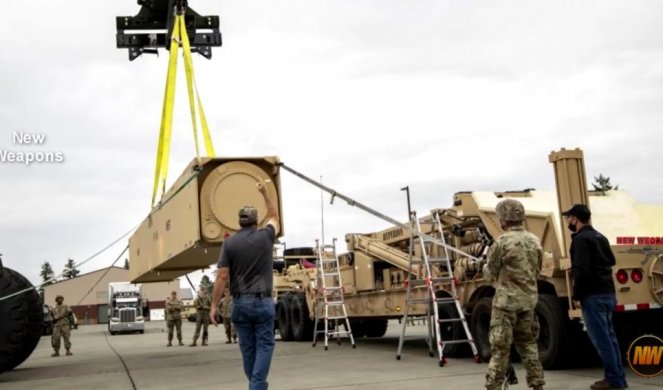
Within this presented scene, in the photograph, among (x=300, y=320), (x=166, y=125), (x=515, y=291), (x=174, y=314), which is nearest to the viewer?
(x=515, y=291)

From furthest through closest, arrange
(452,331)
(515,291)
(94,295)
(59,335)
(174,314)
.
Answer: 1. (94,295)
2. (174,314)
3. (59,335)
4. (452,331)
5. (515,291)

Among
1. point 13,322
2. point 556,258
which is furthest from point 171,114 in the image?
point 556,258

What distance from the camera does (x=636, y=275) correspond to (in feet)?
25.6

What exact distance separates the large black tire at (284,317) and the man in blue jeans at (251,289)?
11817mm

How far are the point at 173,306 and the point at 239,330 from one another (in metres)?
13.9

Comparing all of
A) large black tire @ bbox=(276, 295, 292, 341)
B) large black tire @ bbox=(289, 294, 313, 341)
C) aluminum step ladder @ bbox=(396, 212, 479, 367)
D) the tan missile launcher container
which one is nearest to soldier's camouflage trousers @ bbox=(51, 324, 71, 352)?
large black tire @ bbox=(276, 295, 292, 341)

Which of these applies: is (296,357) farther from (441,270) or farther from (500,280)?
(500,280)

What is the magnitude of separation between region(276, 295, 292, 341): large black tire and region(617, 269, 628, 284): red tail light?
10501 millimetres

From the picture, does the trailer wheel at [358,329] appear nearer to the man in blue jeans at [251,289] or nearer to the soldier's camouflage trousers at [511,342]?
the soldier's camouflage trousers at [511,342]

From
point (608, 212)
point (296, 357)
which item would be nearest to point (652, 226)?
point (608, 212)

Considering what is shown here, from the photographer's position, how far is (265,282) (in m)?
5.40

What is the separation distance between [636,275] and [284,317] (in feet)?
36.0
